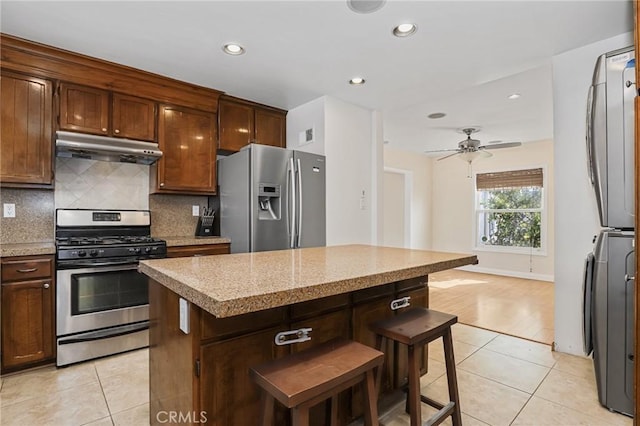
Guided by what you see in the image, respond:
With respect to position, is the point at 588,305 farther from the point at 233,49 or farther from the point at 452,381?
the point at 233,49

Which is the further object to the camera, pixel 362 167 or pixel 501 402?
pixel 362 167

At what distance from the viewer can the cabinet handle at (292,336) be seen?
1.33 metres

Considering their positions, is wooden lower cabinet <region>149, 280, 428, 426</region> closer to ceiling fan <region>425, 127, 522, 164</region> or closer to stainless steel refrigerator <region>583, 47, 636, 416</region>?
stainless steel refrigerator <region>583, 47, 636, 416</region>

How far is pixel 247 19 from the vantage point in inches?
88.0

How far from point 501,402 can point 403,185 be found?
5.44 m

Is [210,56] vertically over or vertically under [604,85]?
over

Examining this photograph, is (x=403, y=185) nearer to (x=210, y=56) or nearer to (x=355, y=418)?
(x=210, y=56)

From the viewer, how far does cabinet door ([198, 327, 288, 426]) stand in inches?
46.2

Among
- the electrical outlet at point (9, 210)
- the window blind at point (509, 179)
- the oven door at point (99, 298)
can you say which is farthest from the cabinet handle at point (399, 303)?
the window blind at point (509, 179)

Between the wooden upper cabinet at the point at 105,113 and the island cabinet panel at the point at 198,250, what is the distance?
1.06 m

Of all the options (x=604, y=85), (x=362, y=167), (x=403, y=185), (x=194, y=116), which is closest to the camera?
(x=604, y=85)

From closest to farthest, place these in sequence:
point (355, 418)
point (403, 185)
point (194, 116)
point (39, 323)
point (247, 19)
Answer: point (355, 418), point (247, 19), point (39, 323), point (194, 116), point (403, 185)

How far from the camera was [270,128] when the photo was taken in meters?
3.97

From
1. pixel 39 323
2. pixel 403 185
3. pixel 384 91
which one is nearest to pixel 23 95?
pixel 39 323
